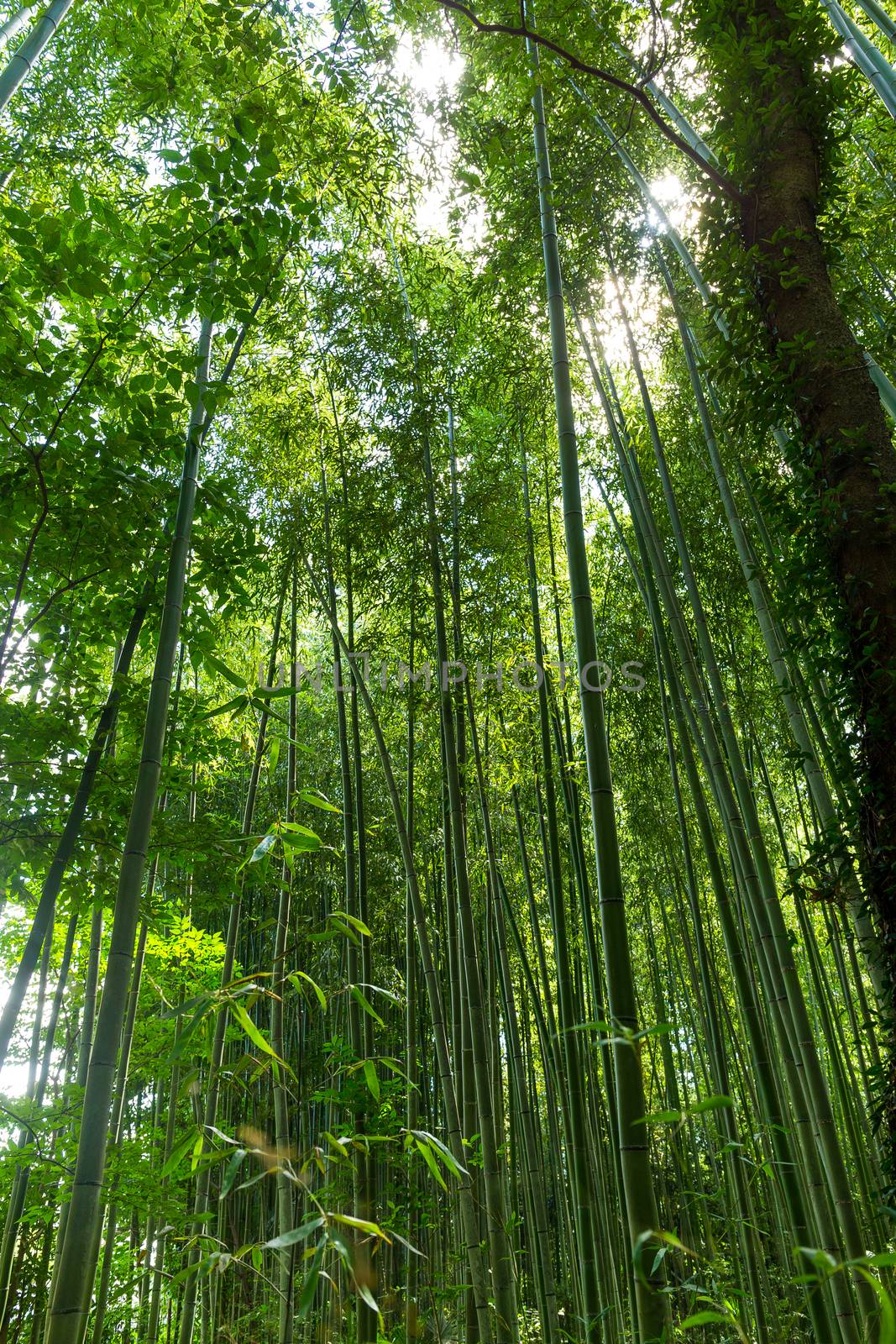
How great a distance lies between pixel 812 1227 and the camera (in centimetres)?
415

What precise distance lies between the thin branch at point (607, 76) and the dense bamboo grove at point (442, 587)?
0.10ft

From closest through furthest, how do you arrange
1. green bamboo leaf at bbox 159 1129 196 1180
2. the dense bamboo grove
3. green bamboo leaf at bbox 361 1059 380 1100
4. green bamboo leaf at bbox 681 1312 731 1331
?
green bamboo leaf at bbox 681 1312 731 1331, green bamboo leaf at bbox 159 1129 196 1180, green bamboo leaf at bbox 361 1059 380 1100, the dense bamboo grove

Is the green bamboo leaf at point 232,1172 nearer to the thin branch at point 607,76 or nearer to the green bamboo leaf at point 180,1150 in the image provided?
the green bamboo leaf at point 180,1150

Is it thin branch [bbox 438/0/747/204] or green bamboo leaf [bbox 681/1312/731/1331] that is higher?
thin branch [bbox 438/0/747/204]

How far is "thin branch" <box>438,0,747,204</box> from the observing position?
1814 mm

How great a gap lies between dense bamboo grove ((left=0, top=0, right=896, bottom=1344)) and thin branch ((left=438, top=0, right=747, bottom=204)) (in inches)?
1.2

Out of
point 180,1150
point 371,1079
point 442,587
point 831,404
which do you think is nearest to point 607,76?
point 831,404

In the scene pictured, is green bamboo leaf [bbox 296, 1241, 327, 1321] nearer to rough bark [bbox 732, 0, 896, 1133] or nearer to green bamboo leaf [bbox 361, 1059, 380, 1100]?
green bamboo leaf [bbox 361, 1059, 380, 1100]

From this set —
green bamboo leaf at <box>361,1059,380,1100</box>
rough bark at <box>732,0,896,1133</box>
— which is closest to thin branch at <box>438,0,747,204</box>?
rough bark at <box>732,0,896,1133</box>

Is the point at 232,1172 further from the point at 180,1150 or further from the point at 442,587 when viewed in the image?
the point at 442,587

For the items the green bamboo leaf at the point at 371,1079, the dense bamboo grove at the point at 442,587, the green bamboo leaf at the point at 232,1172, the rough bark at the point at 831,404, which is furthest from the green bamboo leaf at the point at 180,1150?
the rough bark at the point at 831,404

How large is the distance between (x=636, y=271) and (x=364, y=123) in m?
1.36

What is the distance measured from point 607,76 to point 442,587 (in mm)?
2417

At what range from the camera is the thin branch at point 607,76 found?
1.81 metres
